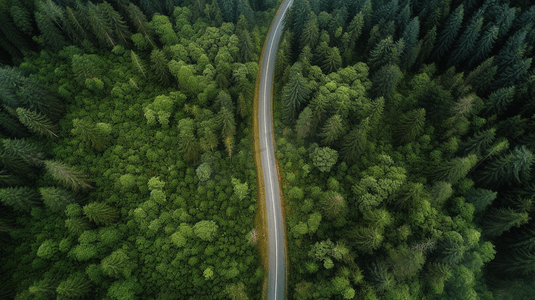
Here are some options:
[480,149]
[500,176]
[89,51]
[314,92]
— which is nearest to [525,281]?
[500,176]

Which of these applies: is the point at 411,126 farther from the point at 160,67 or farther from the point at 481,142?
the point at 160,67

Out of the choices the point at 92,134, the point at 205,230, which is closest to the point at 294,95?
the point at 205,230

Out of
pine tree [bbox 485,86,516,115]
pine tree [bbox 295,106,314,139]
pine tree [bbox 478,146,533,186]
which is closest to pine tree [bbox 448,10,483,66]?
pine tree [bbox 485,86,516,115]

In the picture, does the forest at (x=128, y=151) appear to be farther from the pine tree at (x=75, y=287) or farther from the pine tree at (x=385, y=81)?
the pine tree at (x=385, y=81)

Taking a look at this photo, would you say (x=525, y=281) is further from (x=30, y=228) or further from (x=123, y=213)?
(x=30, y=228)

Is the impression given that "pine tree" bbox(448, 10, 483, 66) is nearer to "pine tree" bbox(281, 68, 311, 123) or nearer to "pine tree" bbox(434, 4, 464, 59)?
"pine tree" bbox(434, 4, 464, 59)

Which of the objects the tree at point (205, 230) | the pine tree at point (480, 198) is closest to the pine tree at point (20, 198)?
the tree at point (205, 230)
